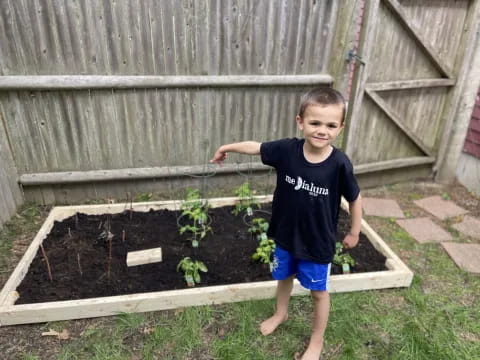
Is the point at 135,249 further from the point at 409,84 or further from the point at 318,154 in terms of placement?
the point at 409,84

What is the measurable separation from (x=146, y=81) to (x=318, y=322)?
2.59 m

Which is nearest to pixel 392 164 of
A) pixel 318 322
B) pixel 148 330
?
pixel 318 322

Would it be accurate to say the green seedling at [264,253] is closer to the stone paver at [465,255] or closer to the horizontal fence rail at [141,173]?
the horizontal fence rail at [141,173]

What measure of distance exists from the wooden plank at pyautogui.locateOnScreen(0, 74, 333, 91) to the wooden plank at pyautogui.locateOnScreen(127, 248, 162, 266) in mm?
1629

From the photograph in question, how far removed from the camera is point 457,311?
244 centimetres

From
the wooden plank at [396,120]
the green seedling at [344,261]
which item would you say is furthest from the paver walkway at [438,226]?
the green seedling at [344,261]

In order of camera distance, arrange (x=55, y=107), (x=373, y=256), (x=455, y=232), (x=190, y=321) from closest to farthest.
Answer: (x=190, y=321) → (x=373, y=256) → (x=55, y=107) → (x=455, y=232)

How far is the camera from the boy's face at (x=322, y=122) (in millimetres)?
1529

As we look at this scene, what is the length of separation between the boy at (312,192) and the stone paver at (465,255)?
1791 millimetres

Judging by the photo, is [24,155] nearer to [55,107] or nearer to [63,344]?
[55,107]

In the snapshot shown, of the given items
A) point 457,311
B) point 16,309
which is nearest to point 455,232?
point 457,311

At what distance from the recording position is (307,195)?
5.53 ft

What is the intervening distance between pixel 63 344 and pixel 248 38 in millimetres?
3003

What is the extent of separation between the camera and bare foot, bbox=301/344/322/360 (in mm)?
2004
